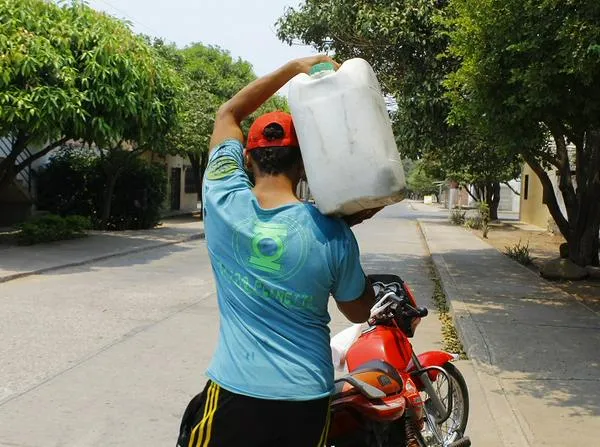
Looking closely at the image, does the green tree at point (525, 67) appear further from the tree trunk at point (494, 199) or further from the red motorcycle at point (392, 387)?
the tree trunk at point (494, 199)

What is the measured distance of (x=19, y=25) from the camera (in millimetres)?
13344

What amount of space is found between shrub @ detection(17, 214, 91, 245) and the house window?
20205mm

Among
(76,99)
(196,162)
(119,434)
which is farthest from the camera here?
(196,162)

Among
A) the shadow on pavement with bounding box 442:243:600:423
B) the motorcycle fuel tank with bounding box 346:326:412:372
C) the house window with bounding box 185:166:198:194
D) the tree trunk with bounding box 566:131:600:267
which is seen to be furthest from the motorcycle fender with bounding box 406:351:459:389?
the house window with bounding box 185:166:198:194

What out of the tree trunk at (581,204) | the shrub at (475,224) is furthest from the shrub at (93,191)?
the tree trunk at (581,204)

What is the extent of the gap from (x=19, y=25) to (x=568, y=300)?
1106 cm

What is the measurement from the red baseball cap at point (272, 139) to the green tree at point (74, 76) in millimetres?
11432

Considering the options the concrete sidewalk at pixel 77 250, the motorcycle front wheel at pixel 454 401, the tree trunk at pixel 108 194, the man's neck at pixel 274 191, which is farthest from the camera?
the tree trunk at pixel 108 194

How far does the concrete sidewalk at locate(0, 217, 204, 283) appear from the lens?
1212cm

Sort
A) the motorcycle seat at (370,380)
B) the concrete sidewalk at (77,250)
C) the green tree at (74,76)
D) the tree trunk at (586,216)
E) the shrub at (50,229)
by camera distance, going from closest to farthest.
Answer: the motorcycle seat at (370,380), the concrete sidewalk at (77,250), the tree trunk at (586,216), the green tree at (74,76), the shrub at (50,229)

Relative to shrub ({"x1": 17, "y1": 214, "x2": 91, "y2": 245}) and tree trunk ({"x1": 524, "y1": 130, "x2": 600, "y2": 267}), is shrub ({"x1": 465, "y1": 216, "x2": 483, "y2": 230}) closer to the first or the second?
tree trunk ({"x1": 524, "y1": 130, "x2": 600, "y2": 267})

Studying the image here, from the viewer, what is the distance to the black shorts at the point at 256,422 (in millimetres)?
1943

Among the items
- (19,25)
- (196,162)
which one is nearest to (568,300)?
(19,25)

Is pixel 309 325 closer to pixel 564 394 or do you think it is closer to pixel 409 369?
pixel 409 369
